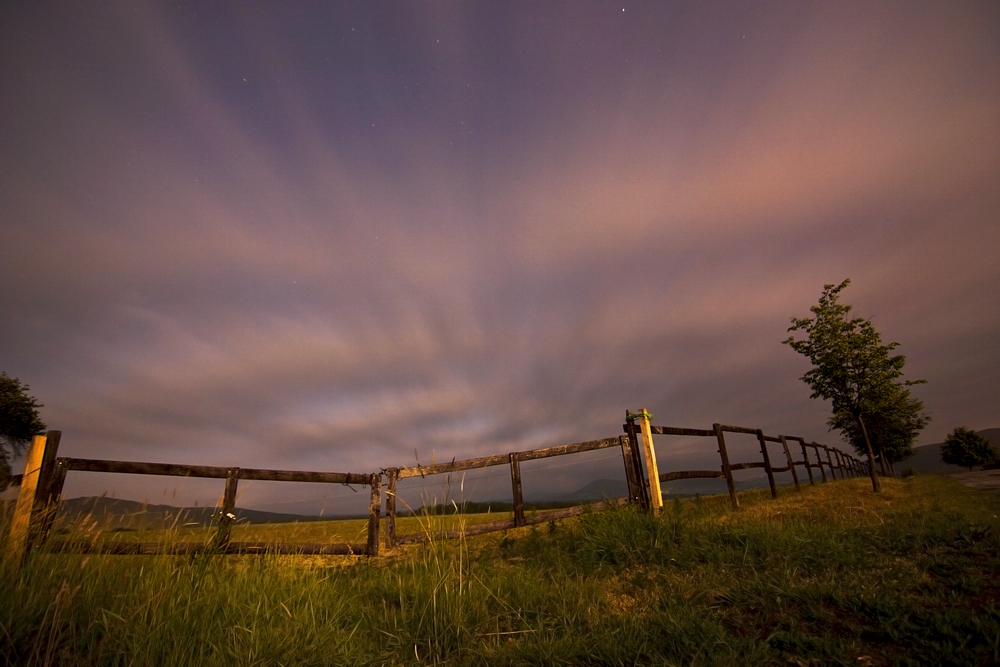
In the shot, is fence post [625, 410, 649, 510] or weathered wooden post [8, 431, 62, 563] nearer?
weathered wooden post [8, 431, 62, 563]

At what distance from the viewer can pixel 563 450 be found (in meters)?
8.32

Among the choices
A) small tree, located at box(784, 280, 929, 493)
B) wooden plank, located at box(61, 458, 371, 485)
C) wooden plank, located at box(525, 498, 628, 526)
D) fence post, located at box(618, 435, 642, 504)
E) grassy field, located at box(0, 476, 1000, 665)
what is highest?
small tree, located at box(784, 280, 929, 493)

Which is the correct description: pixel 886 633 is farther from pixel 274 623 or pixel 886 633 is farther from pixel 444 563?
pixel 274 623

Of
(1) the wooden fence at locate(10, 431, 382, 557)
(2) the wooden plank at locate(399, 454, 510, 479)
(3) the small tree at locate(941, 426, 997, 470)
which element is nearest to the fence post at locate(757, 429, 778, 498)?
(2) the wooden plank at locate(399, 454, 510, 479)

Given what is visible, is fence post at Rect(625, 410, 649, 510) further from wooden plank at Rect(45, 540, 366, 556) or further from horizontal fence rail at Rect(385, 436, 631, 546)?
wooden plank at Rect(45, 540, 366, 556)

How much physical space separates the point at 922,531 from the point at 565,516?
483cm

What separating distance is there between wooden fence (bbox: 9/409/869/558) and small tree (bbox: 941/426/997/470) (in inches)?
2187

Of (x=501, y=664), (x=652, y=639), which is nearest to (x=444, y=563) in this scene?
(x=501, y=664)

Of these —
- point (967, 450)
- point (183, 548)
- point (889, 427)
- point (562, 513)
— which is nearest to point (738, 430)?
point (562, 513)

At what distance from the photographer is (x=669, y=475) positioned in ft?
28.2

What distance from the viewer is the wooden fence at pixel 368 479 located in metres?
4.46

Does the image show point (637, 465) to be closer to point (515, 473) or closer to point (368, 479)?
point (515, 473)

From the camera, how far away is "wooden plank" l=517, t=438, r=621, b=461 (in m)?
8.32

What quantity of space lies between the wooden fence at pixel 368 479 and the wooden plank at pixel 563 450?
0.02 meters
